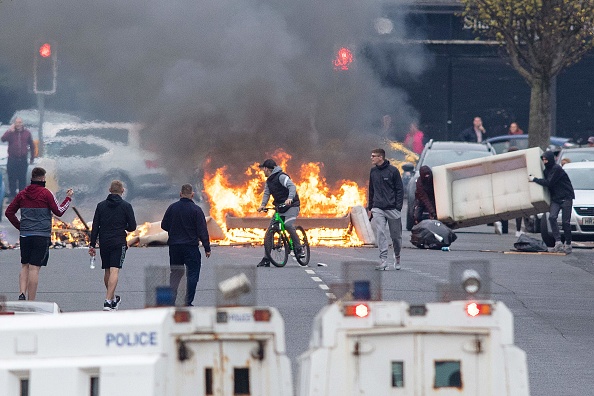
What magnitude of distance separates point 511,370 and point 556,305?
8355mm

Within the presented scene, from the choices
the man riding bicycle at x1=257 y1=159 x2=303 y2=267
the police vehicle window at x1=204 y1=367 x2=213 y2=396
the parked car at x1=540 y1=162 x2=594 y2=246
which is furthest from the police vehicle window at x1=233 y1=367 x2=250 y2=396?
the parked car at x1=540 y1=162 x2=594 y2=246

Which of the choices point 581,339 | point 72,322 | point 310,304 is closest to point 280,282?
A: point 310,304

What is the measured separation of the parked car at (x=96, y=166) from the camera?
2673 centimetres

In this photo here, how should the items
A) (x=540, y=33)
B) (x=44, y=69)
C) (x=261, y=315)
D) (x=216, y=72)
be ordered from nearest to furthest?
(x=261, y=315) → (x=44, y=69) → (x=216, y=72) → (x=540, y=33)

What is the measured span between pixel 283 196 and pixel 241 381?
12283mm

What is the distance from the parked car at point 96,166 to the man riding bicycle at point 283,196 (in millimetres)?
7509

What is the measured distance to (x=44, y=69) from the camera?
73.0 ft

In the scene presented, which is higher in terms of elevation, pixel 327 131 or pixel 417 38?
pixel 417 38

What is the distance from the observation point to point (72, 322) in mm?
6574

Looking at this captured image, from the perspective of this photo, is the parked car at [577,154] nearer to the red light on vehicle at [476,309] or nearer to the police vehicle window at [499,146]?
the police vehicle window at [499,146]

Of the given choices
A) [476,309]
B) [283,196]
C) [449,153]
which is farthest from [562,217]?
[476,309]

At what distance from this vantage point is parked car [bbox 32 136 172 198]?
26734mm

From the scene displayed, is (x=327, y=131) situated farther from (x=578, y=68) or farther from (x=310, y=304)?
(x=578, y=68)

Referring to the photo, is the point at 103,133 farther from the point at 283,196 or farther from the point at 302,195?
the point at 283,196
